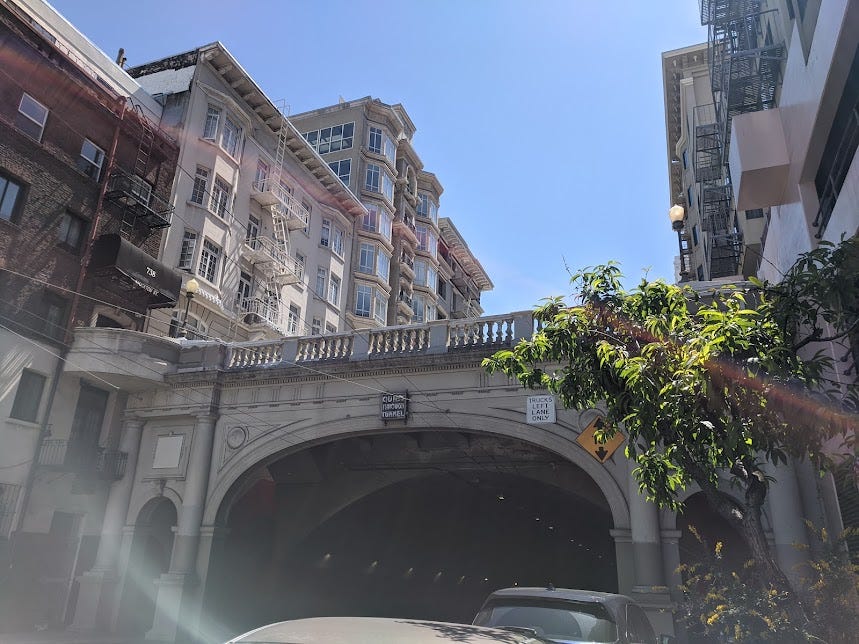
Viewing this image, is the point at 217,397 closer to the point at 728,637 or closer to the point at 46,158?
the point at 46,158

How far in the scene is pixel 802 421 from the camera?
280 inches

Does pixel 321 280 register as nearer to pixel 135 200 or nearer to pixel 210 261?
pixel 210 261

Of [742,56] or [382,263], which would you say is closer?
[742,56]

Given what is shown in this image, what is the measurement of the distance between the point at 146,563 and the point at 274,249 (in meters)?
15.6

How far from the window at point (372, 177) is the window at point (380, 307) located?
709 centimetres

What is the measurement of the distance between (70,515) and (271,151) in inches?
766

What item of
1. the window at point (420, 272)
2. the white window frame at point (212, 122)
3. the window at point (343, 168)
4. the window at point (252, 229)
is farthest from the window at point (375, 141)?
the white window frame at point (212, 122)

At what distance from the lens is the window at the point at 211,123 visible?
27.8 m

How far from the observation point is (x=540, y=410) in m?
15.9

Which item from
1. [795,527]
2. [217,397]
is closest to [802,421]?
[795,527]

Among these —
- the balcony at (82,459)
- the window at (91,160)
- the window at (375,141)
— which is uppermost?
the window at (375,141)

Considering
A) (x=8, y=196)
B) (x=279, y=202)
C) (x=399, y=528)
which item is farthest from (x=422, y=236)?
(x=8, y=196)

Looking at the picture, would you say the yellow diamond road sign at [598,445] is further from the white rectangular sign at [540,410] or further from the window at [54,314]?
the window at [54,314]

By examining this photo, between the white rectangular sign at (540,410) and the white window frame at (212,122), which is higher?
the white window frame at (212,122)
